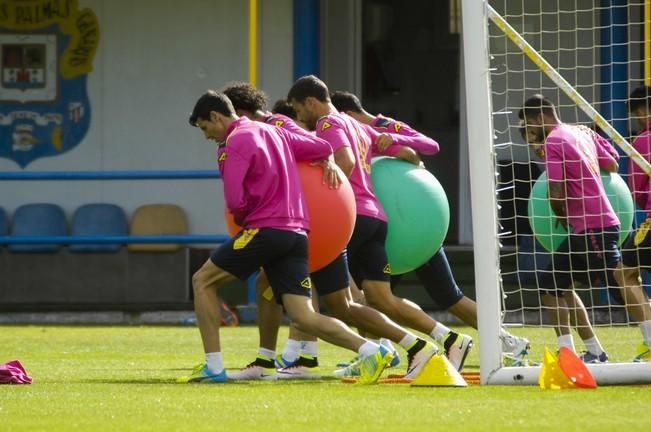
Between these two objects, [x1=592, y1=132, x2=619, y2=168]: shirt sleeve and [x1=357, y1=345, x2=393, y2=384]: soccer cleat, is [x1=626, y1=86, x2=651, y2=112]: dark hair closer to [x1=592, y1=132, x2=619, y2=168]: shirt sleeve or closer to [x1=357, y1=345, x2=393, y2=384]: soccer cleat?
[x1=592, y1=132, x2=619, y2=168]: shirt sleeve

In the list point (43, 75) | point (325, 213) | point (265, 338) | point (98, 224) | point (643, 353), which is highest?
point (43, 75)

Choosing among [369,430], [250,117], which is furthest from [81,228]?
[369,430]

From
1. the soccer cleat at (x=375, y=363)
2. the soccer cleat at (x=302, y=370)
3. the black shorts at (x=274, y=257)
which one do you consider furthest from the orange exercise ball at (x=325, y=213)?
the soccer cleat at (x=302, y=370)

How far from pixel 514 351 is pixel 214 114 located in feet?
7.58

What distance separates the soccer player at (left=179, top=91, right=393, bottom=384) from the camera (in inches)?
372

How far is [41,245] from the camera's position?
18578 mm

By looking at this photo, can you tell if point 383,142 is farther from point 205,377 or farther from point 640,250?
point 205,377

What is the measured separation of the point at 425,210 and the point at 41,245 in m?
8.73

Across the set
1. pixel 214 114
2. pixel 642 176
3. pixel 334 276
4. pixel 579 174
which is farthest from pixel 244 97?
pixel 642 176

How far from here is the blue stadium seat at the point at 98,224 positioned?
18547 mm

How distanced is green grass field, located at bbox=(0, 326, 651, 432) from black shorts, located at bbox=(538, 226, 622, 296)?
1662 millimetres

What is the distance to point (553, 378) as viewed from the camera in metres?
9.01

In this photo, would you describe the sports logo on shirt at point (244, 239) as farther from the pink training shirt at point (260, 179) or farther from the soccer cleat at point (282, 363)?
the soccer cleat at point (282, 363)

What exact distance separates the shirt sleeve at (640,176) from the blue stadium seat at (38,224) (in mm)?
8575
